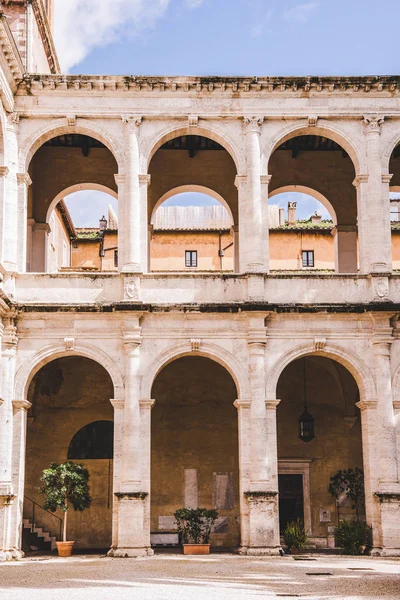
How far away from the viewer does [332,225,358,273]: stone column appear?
2809cm

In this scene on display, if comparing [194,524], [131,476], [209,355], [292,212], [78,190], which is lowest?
[194,524]

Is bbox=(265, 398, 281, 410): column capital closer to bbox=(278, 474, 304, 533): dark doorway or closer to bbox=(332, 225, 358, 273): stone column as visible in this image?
bbox=(278, 474, 304, 533): dark doorway

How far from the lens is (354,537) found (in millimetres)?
23391

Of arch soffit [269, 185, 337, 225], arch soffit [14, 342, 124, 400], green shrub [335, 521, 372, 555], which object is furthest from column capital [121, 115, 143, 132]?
green shrub [335, 521, 372, 555]

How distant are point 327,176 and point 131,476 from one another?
10.8 metres

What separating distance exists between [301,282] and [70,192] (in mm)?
7931

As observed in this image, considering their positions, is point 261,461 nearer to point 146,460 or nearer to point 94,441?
point 146,460

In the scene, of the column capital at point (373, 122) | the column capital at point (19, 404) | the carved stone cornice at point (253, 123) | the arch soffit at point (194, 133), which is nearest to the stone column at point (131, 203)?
the arch soffit at point (194, 133)

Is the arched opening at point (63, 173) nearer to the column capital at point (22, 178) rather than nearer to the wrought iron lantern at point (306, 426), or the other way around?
the column capital at point (22, 178)

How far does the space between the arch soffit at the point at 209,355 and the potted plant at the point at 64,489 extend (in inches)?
97.2

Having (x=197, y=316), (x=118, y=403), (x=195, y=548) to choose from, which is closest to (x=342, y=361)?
(x=197, y=316)

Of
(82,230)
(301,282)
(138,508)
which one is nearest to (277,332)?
(301,282)

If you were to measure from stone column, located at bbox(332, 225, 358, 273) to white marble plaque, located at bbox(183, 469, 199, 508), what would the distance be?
718 cm

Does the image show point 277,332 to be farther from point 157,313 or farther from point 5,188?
point 5,188
